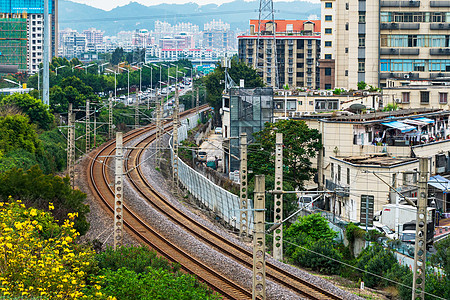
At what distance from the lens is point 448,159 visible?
138ft

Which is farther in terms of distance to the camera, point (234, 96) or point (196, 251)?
point (234, 96)

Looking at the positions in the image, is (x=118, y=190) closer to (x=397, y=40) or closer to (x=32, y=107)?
(x=32, y=107)

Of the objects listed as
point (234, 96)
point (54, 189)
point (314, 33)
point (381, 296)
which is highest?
point (314, 33)

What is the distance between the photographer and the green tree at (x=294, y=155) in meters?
39.3

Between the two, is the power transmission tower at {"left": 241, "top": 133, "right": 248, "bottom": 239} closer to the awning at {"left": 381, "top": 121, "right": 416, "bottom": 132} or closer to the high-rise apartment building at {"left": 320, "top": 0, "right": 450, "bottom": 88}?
the awning at {"left": 381, "top": 121, "right": 416, "bottom": 132}

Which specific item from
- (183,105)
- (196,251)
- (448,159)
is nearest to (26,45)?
(183,105)

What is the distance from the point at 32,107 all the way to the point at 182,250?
29.6 m

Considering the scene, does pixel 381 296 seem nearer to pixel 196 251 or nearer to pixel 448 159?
pixel 196 251

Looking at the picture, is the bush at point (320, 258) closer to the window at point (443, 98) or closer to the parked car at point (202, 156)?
the window at point (443, 98)

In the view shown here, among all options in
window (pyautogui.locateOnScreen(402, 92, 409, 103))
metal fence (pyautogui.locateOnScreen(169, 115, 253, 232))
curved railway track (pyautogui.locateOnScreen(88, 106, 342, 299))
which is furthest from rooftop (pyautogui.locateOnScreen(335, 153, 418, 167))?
window (pyautogui.locateOnScreen(402, 92, 409, 103))

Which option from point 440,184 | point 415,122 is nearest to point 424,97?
point 415,122

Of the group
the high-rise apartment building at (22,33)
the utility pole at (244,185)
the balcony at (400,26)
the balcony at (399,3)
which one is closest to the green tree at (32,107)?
the utility pole at (244,185)

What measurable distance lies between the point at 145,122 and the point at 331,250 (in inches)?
2066

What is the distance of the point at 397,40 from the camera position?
6906 centimetres
